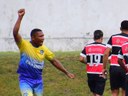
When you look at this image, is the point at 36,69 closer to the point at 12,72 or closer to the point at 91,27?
the point at 12,72

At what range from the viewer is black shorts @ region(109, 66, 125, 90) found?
37.4 feet

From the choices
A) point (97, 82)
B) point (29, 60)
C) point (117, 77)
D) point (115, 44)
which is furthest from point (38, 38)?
point (117, 77)

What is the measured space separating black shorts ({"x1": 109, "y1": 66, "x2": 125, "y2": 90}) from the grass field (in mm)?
2849

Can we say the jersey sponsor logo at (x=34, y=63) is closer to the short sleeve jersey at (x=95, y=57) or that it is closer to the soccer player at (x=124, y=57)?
the soccer player at (x=124, y=57)

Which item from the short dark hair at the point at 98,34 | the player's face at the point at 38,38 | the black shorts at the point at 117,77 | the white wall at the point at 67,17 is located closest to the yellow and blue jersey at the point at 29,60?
the player's face at the point at 38,38

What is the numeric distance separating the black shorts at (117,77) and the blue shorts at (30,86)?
2228 millimetres

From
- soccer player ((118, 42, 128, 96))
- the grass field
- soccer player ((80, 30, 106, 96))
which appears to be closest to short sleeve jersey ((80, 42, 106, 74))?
soccer player ((80, 30, 106, 96))

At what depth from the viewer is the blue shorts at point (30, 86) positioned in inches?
378

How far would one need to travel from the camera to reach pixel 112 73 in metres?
11.5

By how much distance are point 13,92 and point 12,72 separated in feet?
6.16

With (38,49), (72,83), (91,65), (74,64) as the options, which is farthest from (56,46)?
(38,49)

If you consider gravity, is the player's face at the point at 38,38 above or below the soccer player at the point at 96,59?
above

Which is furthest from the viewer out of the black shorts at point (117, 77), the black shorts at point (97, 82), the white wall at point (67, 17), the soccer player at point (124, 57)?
the white wall at point (67, 17)

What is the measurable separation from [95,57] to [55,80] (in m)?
4.42
